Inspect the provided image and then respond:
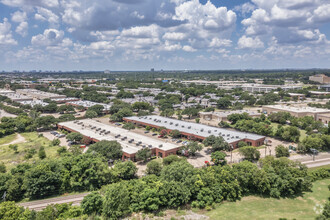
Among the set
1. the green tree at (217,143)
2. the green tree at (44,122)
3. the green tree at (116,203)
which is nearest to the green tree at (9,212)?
the green tree at (116,203)

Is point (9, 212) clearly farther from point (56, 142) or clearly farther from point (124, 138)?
point (56, 142)

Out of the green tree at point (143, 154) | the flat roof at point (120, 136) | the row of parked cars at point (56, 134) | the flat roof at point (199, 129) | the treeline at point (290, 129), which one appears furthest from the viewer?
the row of parked cars at point (56, 134)

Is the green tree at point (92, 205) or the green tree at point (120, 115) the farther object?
the green tree at point (120, 115)

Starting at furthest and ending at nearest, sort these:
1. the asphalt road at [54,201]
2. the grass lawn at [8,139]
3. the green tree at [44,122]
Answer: the green tree at [44,122] → the grass lawn at [8,139] → the asphalt road at [54,201]

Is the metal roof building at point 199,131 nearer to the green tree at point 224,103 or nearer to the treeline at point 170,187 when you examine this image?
the treeline at point 170,187

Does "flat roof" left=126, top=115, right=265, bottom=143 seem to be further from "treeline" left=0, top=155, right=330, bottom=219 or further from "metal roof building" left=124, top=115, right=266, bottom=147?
"treeline" left=0, top=155, right=330, bottom=219

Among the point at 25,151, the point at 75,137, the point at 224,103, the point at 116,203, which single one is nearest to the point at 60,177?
the point at 116,203

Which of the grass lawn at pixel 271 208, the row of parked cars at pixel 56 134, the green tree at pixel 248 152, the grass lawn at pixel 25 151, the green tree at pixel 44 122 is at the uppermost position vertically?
the green tree at pixel 44 122
